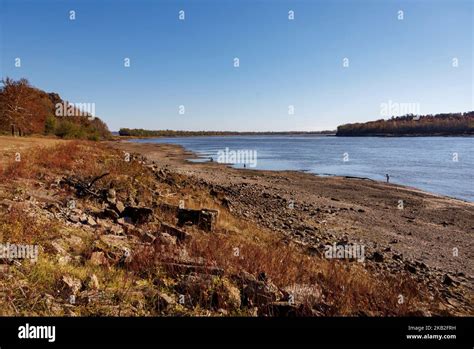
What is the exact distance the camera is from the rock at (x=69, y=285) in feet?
16.2

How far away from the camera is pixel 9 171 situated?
12438mm

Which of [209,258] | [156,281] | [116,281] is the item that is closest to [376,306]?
[209,258]

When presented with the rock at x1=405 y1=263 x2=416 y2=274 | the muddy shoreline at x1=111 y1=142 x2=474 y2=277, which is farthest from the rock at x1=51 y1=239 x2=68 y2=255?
the rock at x1=405 y1=263 x2=416 y2=274

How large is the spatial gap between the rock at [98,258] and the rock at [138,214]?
3292mm

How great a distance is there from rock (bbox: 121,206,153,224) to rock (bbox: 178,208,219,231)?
1.27m

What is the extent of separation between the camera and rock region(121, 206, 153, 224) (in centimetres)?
980

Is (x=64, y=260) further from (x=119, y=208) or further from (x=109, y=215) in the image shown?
(x=119, y=208)

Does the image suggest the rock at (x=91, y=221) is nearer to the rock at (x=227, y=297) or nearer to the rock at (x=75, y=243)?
the rock at (x=75, y=243)

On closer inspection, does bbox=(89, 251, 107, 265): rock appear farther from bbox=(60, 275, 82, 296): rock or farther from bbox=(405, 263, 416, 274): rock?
bbox=(405, 263, 416, 274): rock

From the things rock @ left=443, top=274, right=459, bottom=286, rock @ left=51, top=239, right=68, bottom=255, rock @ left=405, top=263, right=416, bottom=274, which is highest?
rock @ left=51, top=239, right=68, bottom=255

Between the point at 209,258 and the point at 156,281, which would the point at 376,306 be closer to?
the point at 209,258

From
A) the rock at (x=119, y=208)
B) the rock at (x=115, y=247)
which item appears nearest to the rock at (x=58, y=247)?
the rock at (x=115, y=247)

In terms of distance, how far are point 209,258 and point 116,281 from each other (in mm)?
2125

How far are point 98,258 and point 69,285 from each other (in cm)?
128
